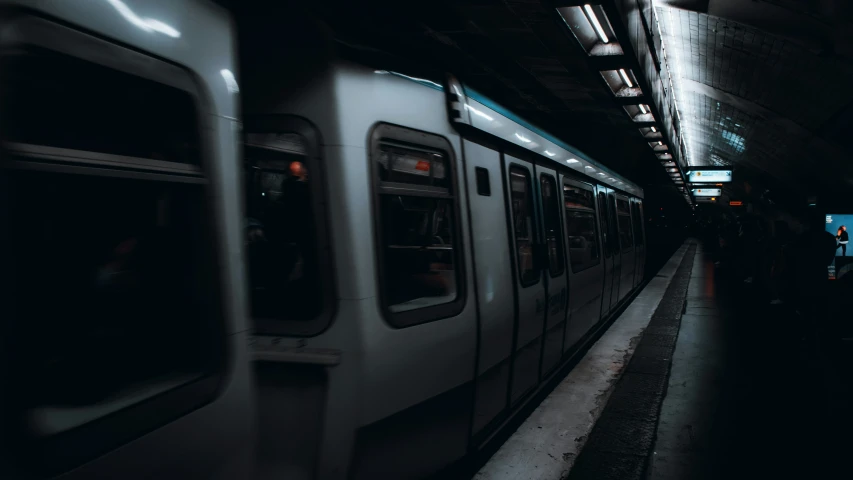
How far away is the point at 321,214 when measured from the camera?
3.11 meters

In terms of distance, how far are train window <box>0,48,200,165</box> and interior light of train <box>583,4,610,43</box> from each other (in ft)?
13.1

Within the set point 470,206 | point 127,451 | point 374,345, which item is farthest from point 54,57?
point 470,206

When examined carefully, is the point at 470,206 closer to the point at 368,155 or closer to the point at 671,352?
the point at 368,155

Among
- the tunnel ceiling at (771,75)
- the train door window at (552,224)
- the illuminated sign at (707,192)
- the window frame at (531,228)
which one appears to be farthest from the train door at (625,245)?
the illuminated sign at (707,192)

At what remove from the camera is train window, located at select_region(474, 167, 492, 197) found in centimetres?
426

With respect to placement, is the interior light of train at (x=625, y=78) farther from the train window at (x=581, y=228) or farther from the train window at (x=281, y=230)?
the train window at (x=281, y=230)

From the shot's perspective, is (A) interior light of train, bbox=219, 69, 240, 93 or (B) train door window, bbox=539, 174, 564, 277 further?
(B) train door window, bbox=539, 174, 564, 277

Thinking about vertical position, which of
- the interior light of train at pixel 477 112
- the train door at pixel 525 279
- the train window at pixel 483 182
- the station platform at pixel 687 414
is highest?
the interior light of train at pixel 477 112

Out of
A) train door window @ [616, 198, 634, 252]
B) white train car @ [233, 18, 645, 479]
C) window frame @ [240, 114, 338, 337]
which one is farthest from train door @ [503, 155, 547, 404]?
train door window @ [616, 198, 634, 252]

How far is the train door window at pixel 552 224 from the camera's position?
601cm

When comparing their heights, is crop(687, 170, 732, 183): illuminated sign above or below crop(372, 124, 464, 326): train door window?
above

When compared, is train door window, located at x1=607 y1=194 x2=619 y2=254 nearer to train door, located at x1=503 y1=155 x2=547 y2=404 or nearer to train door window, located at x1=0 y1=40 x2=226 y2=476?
train door, located at x1=503 y1=155 x2=547 y2=404

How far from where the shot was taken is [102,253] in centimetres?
205

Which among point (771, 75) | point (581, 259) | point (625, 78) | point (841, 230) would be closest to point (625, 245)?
point (841, 230)
